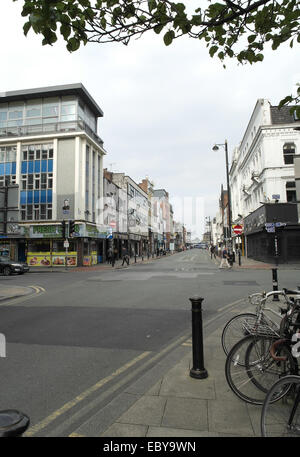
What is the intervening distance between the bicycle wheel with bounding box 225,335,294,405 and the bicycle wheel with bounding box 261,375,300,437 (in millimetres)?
698

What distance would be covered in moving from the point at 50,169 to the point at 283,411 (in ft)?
106

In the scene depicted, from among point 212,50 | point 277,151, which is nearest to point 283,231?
point 277,151

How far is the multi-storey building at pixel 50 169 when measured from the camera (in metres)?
30.2

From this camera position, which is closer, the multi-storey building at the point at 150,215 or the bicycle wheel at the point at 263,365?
the bicycle wheel at the point at 263,365

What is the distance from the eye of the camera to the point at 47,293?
473 inches

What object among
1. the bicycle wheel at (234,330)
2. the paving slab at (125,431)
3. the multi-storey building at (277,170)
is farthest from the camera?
the multi-storey building at (277,170)

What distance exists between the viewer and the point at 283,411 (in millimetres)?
2535

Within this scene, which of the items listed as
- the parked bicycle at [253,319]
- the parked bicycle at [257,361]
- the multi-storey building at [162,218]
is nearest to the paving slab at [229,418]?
the parked bicycle at [257,361]

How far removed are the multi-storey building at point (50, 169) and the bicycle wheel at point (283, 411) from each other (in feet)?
91.2

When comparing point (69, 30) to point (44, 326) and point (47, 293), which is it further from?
point (47, 293)

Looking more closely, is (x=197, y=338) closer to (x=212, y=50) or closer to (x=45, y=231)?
(x=212, y=50)

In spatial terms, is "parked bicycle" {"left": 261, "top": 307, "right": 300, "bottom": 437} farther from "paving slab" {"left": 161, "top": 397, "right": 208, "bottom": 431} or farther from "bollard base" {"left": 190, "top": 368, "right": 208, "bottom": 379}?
"bollard base" {"left": 190, "top": 368, "right": 208, "bottom": 379}

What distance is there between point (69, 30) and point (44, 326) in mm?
5933

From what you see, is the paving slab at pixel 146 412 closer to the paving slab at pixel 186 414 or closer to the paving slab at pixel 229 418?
the paving slab at pixel 186 414
